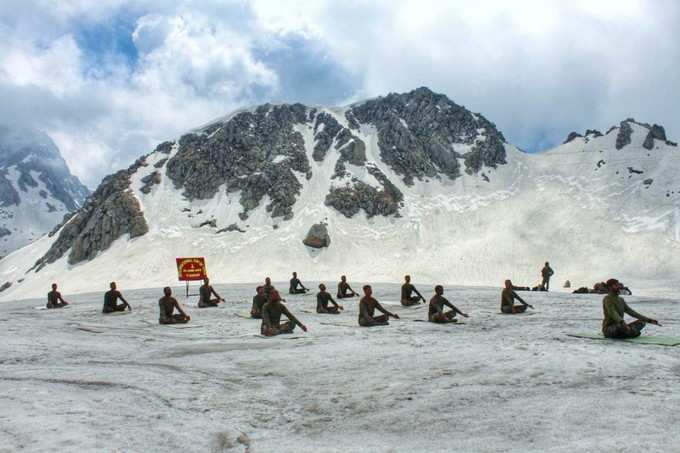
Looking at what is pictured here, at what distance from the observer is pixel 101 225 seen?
2899 inches

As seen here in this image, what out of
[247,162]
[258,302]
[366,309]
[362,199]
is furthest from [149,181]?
[366,309]

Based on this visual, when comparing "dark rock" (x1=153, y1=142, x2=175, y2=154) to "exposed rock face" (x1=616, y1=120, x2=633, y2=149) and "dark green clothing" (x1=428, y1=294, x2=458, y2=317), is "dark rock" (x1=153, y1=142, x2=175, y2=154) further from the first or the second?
"dark green clothing" (x1=428, y1=294, x2=458, y2=317)

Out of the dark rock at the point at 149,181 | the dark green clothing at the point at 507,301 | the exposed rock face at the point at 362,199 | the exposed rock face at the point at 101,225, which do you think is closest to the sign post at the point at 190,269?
the dark green clothing at the point at 507,301

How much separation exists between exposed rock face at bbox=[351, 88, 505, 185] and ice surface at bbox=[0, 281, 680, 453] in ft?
237

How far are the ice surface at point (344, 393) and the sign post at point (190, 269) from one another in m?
15.2

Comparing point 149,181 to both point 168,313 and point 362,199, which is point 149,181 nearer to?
point 362,199

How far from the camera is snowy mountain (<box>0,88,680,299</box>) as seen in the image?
6184 cm

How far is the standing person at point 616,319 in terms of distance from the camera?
12.1 metres

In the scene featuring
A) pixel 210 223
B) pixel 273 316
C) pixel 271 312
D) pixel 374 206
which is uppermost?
pixel 374 206

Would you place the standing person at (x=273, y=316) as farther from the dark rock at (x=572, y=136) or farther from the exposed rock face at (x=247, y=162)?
the dark rock at (x=572, y=136)

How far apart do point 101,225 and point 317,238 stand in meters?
30.1

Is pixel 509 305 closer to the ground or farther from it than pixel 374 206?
closer to the ground

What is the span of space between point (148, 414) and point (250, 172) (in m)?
75.8

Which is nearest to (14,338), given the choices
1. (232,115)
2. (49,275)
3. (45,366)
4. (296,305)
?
(45,366)
